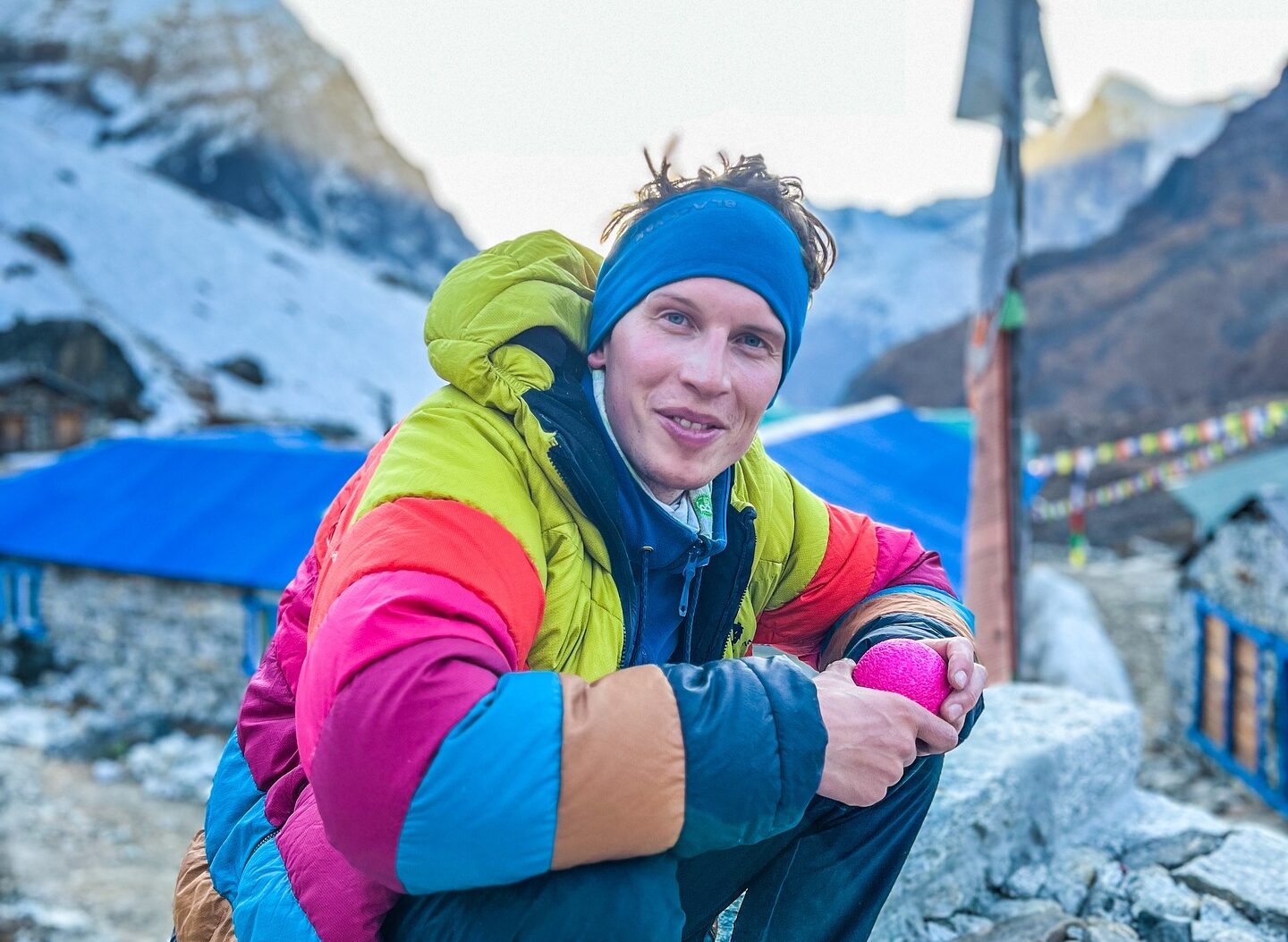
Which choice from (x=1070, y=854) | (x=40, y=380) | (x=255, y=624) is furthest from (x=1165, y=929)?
(x=40, y=380)

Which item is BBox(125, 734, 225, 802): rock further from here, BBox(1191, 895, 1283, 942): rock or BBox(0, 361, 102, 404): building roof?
BBox(0, 361, 102, 404): building roof

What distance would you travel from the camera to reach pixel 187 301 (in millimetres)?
41906

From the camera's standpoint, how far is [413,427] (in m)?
1.45

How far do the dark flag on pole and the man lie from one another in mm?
5063

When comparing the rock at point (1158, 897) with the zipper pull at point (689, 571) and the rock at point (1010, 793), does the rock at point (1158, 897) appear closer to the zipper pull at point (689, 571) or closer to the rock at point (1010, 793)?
the rock at point (1010, 793)

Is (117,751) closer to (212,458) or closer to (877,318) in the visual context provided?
(212,458)

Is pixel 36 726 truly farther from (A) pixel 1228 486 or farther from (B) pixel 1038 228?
(B) pixel 1038 228

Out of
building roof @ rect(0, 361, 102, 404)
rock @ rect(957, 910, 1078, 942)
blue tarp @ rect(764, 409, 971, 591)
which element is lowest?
building roof @ rect(0, 361, 102, 404)

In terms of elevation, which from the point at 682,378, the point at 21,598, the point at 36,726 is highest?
the point at 682,378

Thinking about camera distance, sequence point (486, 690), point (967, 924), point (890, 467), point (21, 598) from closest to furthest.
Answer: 1. point (486, 690)
2. point (967, 924)
3. point (890, 467)
4. point (21, 598)

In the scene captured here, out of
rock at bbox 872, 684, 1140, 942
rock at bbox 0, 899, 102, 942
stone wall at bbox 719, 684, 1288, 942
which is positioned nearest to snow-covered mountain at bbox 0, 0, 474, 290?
rock at bbox 0, 899, 102, 942

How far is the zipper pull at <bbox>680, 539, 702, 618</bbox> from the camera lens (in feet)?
5.41

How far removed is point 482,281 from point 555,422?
1.00 ft

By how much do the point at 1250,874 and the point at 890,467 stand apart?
7.49 meters
